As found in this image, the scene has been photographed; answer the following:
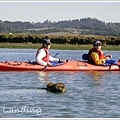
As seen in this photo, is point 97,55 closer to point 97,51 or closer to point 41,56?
point 97,51

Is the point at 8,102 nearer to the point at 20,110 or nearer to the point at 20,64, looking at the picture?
the point at 20,110

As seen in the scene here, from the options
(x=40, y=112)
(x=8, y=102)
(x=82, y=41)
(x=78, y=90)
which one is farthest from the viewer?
(x=82, y=41)

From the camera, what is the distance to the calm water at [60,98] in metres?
13.2

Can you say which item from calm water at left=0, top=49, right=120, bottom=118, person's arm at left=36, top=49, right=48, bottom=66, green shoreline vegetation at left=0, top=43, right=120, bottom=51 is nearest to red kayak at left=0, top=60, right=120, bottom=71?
person's arm at left=36, top=49, right=48, bottom=66

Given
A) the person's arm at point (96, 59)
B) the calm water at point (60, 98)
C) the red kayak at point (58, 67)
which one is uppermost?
the person's arm at point (96, 59)

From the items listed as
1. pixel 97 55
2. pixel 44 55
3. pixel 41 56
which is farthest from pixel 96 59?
pixel 41 56

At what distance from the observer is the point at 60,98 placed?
15.2m

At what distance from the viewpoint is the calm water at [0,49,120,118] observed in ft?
43.4

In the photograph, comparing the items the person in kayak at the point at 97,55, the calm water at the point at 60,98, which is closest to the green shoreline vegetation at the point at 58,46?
the person in kayak at the point at 97,55

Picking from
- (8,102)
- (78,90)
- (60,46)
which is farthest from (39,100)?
(60,46)

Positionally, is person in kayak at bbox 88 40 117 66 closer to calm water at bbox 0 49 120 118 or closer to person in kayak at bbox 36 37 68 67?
A: person in kayak at bbox 36 37 68 67

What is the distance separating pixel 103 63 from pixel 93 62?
0.47 metres

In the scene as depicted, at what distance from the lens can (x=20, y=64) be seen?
22.9 m

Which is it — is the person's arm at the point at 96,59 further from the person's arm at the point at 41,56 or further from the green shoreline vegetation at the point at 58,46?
the green shoreline vegetation at the point at 58,46
